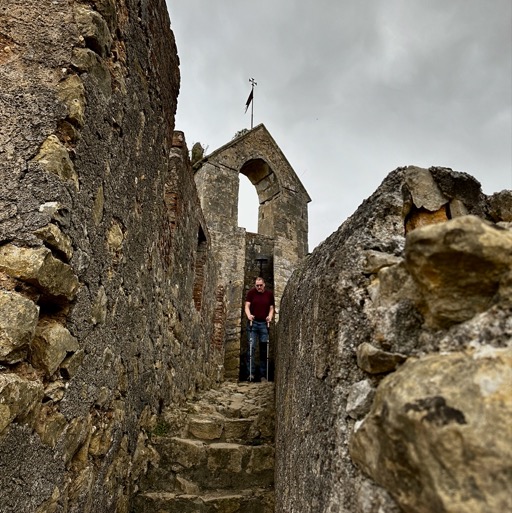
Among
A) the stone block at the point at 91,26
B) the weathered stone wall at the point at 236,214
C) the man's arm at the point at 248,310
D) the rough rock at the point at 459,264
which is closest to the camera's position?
the rough rock at the point at 459,264

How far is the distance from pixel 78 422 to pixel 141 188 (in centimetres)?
149

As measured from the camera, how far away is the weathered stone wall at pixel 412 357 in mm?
781

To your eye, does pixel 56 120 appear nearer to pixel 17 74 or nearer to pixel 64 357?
pixel 17 74

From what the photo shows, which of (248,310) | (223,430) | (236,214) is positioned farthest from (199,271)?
(236,214)

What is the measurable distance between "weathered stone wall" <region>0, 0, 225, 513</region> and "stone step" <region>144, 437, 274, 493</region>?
0.17 meters

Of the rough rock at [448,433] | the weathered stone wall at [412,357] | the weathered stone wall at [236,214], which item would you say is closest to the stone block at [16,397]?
the weathered stone wall at [412,357]

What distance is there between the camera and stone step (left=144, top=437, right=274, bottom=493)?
314cm

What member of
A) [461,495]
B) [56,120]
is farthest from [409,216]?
[56,120]

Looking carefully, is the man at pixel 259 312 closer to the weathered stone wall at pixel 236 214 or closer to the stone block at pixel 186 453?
the weathered stone wall at pixel 236 214

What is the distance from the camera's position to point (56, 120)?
1.73 m

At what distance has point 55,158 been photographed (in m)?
1.68

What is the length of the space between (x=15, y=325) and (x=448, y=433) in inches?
51.8

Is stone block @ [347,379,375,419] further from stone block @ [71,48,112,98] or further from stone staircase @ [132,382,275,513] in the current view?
stone staircase @ [132,382,275,513]

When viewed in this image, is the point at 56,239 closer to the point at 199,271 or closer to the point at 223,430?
the point at 223,430
